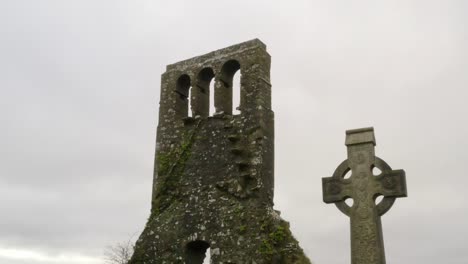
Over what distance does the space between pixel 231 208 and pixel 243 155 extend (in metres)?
1.22

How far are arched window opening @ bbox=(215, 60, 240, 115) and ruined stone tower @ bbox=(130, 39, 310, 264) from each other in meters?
0.03

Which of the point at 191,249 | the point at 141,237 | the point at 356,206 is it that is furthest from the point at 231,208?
the point at 356,206

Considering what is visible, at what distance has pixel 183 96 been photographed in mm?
14906

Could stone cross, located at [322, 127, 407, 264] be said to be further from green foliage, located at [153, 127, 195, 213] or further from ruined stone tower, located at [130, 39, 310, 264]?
green foliage, located at [153, 127, 195, 213]

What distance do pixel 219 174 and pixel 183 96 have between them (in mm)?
2929

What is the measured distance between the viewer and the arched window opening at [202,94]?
14.2 m

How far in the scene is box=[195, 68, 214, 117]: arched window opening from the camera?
14.2 meters

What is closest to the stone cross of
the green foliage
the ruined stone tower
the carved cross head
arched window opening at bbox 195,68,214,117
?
the carved cross head

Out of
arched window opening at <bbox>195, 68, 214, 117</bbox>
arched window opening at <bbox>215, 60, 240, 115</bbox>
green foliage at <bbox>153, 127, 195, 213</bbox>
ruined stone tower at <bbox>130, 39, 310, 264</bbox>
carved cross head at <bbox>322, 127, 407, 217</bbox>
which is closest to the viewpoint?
carved cross head at <bbox>322, 127, 407, 217</bbox>

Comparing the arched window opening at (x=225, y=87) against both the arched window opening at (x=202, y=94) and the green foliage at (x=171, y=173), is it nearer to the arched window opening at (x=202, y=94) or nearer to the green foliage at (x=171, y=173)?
the arched window opening at (x=202, y=94)

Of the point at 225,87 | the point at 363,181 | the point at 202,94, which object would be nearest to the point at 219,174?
the point at 225,87

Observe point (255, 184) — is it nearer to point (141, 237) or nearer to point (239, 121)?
point (239, 121)

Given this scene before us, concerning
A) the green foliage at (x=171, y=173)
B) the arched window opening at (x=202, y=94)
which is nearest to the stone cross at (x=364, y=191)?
the green foliage at (x=171, y=173)

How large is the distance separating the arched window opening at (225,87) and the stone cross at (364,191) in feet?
19.5
